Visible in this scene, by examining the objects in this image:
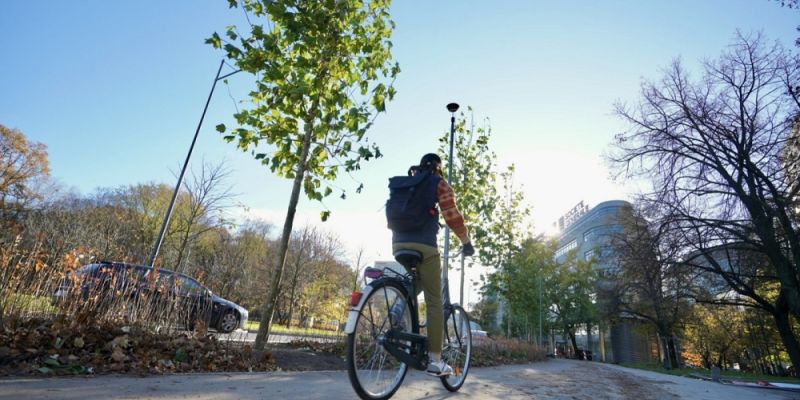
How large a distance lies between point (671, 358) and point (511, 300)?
740 inches

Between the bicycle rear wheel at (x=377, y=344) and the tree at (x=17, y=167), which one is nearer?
the bicycle rear wheel at (x=377, y=344)

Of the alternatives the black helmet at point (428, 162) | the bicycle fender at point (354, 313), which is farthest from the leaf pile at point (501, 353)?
the bicycle fender at point (354, 313)

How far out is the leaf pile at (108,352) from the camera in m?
3.61

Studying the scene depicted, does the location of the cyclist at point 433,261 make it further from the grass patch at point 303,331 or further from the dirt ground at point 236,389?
the grass patch at point 303,331

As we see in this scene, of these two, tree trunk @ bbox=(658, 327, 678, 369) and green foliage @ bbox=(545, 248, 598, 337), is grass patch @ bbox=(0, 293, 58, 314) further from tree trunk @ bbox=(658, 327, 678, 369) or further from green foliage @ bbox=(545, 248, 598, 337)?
green foliage @ bbox=(545, 248, 598, 337)

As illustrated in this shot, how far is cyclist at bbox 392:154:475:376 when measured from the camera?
356 cm

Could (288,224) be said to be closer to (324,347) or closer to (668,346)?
(324,347)

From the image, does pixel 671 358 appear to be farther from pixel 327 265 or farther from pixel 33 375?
pixel 33 375

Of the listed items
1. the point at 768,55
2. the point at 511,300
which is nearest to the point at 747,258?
the point at 768,55

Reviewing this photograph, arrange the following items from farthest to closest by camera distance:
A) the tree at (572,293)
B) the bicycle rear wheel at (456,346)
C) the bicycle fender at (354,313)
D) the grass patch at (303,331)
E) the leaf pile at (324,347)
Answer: the tree at (572,293)
the grass patch at (303,331)
the leaf pile at (324,347)
the bicycle rear wheel at (456,346)
the bicycle fender at (354,313)

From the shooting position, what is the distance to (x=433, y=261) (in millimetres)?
3650

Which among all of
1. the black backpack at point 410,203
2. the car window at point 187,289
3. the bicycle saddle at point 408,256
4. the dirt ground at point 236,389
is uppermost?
the black backpack at point 410,203

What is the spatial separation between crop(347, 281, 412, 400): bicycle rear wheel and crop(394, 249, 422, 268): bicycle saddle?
0.76 ft

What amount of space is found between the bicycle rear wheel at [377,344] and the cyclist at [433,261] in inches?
8.8
